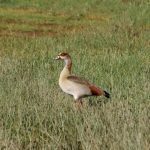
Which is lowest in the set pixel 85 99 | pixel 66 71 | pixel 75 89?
pixel 85 99

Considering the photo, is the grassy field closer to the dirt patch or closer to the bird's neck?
the bird's neck

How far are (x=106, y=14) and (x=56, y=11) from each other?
2220 mm

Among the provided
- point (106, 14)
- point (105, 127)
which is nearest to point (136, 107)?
point (105, 127)

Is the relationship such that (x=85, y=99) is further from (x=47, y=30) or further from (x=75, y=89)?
(x=47, y=30)

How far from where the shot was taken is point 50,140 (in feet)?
19.8

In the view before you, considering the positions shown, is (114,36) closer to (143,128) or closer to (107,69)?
(107,69)

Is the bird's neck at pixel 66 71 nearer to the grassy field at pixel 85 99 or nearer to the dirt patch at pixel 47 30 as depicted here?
the grassy field at pixel 85 99

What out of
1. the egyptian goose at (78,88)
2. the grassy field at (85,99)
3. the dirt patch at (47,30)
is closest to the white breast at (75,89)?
the egyptian goose at (78,88)

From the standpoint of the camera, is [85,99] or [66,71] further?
[85,99]

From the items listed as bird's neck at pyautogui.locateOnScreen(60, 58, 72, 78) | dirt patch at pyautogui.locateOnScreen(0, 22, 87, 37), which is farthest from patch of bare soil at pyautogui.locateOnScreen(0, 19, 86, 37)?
bird's neck at pyautogui.locateOnScreen(60, 58, 72, 78)

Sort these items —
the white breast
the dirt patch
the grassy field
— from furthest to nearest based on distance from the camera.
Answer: the dirt patch
the white breast
the grassy field

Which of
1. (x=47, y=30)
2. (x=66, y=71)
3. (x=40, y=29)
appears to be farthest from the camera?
(x=40, y=29)

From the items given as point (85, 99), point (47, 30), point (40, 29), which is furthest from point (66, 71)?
point (40, 29)

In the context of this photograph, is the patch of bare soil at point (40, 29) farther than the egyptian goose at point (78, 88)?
Yes
